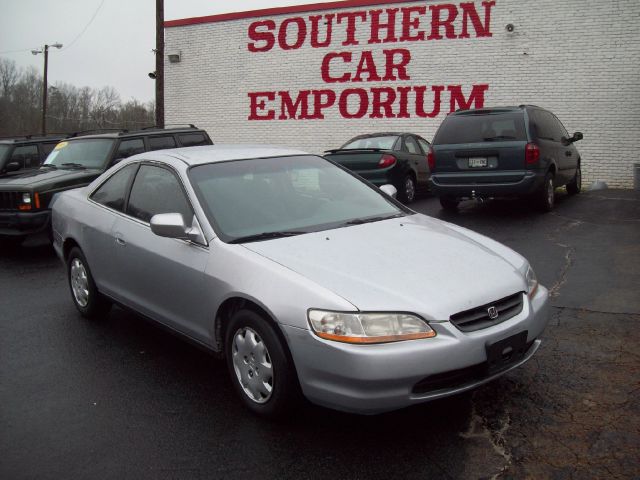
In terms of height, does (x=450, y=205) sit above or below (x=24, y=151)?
below

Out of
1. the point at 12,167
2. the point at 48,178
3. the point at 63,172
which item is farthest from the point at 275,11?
the point at 48,178

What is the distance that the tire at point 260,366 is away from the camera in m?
3.33

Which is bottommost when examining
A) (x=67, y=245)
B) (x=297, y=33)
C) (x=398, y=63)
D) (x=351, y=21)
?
(x=67, y=245)

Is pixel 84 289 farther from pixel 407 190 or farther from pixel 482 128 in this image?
pixel 407 190

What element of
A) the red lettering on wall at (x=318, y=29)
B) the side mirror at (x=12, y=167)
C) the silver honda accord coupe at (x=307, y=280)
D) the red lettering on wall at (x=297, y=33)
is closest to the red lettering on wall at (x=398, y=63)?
the red lettering on wall at (x=318, y=29)

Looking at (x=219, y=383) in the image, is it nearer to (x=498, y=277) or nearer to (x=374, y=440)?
(x=374, y=440)

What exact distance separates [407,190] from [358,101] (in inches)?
237

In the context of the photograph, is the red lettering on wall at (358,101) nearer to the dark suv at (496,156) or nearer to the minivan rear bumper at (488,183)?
the dark suv at (496,156)

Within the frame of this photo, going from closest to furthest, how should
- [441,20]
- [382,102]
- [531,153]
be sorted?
[531,153], [441,20], [382,102]

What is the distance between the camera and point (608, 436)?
325 centimetres

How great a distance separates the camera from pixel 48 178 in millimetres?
9070

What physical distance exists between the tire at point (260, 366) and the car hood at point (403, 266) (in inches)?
15.0

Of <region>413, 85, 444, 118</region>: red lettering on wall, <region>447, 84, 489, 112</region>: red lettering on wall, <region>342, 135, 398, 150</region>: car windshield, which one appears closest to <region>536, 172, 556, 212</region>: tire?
<region>342, 135, 398, 150</region>: car windshield

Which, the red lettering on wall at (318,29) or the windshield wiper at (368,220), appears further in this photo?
the red lettering on wall at (318,29)
